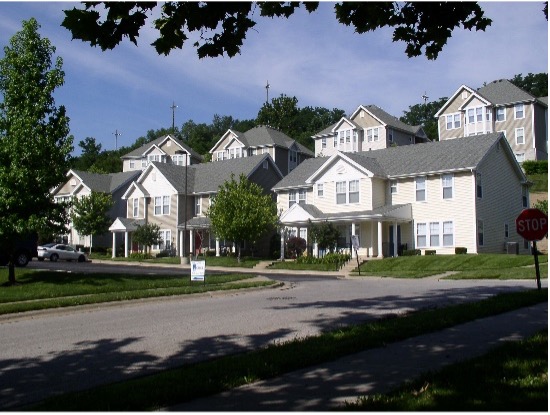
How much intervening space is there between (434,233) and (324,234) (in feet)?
22.5

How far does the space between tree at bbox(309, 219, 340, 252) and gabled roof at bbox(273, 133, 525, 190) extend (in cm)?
485

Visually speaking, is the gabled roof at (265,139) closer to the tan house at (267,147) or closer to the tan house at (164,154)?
the tan house at (267,147)

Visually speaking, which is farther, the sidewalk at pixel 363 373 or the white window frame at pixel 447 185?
the white window frame at pixel 447 185

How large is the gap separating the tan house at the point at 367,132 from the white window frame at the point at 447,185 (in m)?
27.7

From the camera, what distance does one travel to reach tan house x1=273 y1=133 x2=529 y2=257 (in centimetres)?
3656

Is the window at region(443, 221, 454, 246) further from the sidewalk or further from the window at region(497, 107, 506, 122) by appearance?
the window at region(497, 107, 506, 122)

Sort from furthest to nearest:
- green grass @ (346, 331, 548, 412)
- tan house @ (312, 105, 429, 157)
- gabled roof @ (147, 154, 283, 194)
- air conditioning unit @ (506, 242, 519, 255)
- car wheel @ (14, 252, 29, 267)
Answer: tan house @ (312, 105, 429, 157)
gabled roof @ (147, 154, 283, 194)
air conditioning unit @ (506, 242, 519, 255)
car wheel @ (14, 252, 29, 267)
green grass @ (346, 331, 548, 412)

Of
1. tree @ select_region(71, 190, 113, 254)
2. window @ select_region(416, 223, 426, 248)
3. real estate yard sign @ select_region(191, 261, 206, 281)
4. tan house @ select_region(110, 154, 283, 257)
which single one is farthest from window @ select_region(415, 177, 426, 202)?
tree @ select_region(71, 190, 113, 254)

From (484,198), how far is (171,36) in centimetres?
3295

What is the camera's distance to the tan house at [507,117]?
58.2 m

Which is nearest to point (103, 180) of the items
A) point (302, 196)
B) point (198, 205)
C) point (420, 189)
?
point (198, 205)

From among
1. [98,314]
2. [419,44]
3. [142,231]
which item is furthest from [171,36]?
[142,231]

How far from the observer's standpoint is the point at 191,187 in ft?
172

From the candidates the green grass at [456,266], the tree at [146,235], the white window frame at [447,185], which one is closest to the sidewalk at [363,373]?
the green grass at [456,266]
